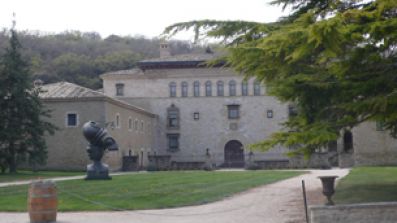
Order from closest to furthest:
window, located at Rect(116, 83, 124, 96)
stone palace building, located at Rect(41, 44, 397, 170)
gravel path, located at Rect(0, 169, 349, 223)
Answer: gravel path, located at Rect(0, 169, 349, 223) < stone palace building, located at Rect(41, 44, 397, 170) < window, located at Rect(116, 83, 124, 96)

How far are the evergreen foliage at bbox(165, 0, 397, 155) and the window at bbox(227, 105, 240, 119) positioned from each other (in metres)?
48.0

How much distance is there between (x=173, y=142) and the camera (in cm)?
6097

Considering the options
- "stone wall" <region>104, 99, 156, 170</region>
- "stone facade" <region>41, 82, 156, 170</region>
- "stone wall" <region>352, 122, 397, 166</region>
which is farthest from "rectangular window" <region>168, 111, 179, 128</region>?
"stone wall" <region>352, 122, 397, 166</region>

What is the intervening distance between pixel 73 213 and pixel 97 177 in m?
11.6

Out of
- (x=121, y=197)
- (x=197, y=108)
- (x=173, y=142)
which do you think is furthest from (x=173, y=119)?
(x=121, y=197)

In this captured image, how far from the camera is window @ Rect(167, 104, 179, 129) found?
60.8 metres

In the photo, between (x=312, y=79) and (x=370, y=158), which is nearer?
(x=312, y=79)

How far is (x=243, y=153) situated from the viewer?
5966 cm

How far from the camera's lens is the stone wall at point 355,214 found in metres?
10.1

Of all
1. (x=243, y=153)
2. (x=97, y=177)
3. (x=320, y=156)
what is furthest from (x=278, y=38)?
(x=243, y=153)

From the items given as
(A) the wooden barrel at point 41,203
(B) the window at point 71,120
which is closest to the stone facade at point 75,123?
(B) the window at point 71,120

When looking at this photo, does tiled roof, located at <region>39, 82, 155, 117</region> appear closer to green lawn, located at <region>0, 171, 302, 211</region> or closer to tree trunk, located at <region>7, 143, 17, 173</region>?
tree trunk, located at <region>7, 143, 17, 173</region>

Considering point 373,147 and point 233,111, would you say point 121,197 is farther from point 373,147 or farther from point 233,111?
point 233,111

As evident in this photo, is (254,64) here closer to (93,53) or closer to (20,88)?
(20,88)
